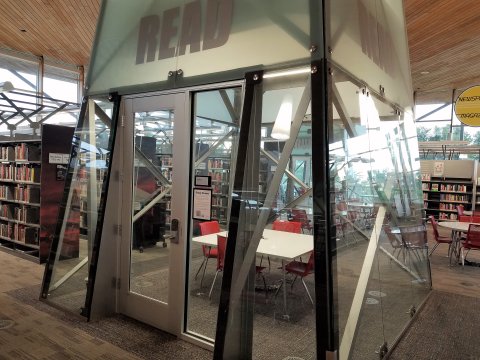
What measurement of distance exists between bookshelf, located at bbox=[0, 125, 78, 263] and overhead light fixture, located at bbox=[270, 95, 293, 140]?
4.93 metres

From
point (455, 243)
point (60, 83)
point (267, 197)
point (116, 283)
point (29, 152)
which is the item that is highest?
point (60, 83)

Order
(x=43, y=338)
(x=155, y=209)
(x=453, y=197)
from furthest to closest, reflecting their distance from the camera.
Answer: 1. (x=453, y=197)
2. (x=155, y=209)
3. (x=43, y=338)

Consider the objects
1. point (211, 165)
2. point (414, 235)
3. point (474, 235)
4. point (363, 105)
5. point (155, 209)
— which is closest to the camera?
point (363, 105)

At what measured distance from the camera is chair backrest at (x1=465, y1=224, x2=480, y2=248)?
6.59m

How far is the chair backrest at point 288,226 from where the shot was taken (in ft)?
10.5

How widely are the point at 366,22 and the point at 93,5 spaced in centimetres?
519

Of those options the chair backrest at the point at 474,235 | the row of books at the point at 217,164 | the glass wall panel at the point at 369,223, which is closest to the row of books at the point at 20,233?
the row of books at the point at 217,164

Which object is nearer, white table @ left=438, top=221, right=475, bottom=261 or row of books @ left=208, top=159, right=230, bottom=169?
row of books @ left=208, top=159, right=230, bottom=169

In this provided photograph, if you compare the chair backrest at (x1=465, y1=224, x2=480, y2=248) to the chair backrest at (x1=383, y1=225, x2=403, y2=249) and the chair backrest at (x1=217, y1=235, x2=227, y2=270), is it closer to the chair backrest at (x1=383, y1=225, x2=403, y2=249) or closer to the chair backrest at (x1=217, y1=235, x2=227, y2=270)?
the chair backrest at (x1=383, y1=225, x2=403, y2=249)

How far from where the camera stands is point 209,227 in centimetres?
407

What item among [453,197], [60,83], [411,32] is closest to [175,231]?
[411,32]

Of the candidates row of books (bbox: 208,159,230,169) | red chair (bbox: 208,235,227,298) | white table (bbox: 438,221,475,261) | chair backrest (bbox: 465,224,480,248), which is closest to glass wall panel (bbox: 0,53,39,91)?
row of books (bbox: 208,159,230,169)

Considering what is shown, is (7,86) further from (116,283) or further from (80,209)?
(116,283)

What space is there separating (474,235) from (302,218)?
5260mm
